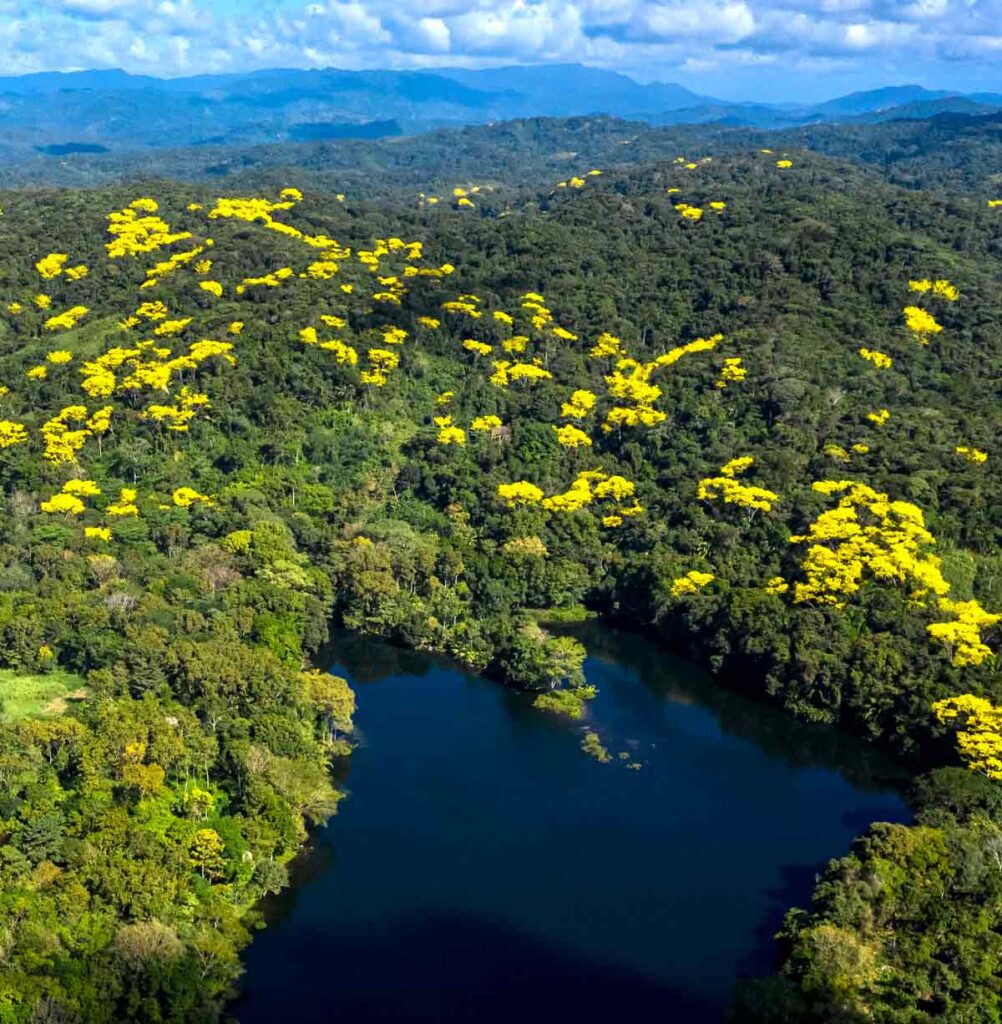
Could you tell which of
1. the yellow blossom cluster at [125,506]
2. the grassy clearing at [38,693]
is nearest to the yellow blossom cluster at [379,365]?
the yellow blossom cluster at [125,506]

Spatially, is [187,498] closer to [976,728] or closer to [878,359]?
[976,728]

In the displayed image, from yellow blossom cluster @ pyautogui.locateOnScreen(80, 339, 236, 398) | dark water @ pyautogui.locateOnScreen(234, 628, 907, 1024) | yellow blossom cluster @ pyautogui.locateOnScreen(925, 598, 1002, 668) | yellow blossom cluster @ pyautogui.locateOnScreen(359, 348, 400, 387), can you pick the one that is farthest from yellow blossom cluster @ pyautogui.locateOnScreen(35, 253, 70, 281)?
yellow blossom cluster @ pyautogui.locateOnScreen(925, 598, 1002, 668)

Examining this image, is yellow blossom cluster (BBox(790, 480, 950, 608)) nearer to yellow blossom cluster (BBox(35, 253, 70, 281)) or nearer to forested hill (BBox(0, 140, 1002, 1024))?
forested hill (BBox(0, 140, 1002, 1024))

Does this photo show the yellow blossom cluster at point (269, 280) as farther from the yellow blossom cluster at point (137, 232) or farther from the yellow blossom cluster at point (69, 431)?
the yellow blossom cluster at point (69, 431)

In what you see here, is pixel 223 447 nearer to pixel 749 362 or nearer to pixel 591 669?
pixel 591 669

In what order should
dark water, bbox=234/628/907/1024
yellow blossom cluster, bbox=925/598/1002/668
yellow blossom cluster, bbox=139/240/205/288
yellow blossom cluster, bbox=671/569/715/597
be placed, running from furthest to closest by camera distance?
yellow blossom cluster, bbox=139/240/205/288 → yellow blossom cluster, bbox=671/569/715/597 → yellow blossom cluster, bbox=925/598/1002/668 → dark water, bbox=234/628/907/1024
